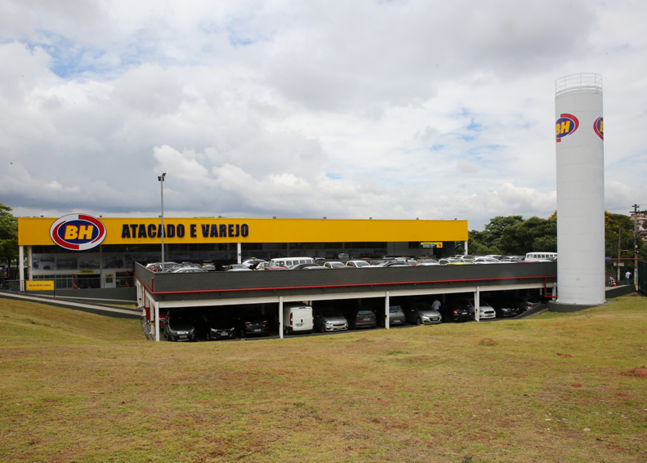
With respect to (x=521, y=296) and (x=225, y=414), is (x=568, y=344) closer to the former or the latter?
(x=225, y=414)

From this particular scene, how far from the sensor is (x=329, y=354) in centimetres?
1307

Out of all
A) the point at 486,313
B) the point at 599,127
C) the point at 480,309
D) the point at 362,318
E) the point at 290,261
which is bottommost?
the point at 486,313

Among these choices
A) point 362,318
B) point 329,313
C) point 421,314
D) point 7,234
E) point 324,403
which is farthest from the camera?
point 7,234

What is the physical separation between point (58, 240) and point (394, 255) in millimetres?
35501

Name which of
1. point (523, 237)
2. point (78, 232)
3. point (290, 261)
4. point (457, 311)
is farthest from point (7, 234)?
point (523, 237)

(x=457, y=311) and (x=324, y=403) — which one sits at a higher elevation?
(x=324, y=403)

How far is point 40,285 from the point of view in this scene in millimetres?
31062

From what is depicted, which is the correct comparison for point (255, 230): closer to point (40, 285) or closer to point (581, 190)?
point (40, 285)

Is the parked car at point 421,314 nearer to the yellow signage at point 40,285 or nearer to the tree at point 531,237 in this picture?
the yellow signage at point 40,285

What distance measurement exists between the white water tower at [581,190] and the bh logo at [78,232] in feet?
124

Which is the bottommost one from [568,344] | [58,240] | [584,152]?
[568,344]

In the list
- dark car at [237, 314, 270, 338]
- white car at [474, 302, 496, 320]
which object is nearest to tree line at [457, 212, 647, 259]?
white car at [474, 302, 496, 320]

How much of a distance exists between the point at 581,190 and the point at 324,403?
2446cm

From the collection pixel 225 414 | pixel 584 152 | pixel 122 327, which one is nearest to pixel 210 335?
pixel 122 327
